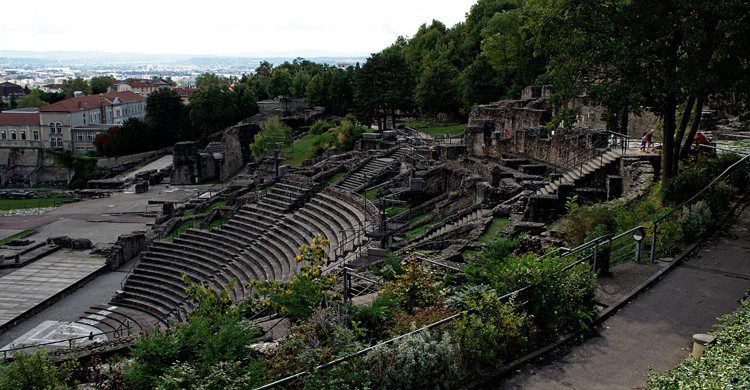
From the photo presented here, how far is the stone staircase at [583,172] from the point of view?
78.5 feet

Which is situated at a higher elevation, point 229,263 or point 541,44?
point 541,44

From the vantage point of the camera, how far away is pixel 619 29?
54.6 feet

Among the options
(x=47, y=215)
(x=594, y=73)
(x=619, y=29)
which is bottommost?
(x=47, y=215)

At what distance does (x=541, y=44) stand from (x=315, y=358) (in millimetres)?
14690

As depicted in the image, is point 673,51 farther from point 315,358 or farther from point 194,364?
point 194,364

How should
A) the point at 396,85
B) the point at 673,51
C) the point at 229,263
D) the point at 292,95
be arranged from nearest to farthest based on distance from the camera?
the point at 673,51 → the point at 229,263 → the point at 396,85 → the point at 292,95

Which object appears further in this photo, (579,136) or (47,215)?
(47,215)

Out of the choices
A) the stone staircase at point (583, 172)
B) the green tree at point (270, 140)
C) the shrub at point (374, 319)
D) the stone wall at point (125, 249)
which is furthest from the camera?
the green tree at point (270, 140)

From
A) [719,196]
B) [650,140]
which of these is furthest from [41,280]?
[719,196]

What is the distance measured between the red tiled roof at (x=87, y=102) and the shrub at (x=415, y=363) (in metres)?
104

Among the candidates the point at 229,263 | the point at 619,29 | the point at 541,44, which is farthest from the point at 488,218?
the point at 229,263

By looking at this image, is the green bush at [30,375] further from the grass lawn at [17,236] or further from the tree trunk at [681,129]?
the grass lawn at [17,236]

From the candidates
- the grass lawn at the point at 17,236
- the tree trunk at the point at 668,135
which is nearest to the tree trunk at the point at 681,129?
the tree trunk at the point at 668,135

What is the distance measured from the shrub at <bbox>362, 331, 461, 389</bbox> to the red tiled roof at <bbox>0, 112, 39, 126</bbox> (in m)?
106
